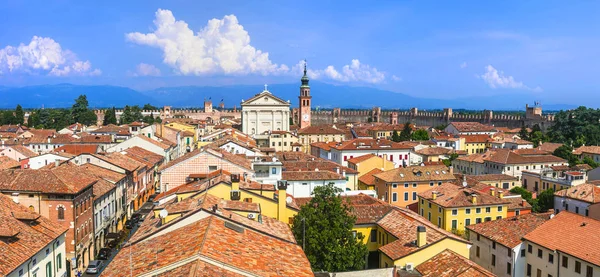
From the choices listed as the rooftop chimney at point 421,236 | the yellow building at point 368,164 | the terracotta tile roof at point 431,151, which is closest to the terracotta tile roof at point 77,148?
the yellow building at point 368,164

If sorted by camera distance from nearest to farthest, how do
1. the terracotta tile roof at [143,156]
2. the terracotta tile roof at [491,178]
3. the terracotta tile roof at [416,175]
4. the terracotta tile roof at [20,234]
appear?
the terracotta tile roof at [20,234]
the terracotta tile roof at [416,175]
the terracotta tile roof at [143,156]
the terracotta tile roof at [491,178]

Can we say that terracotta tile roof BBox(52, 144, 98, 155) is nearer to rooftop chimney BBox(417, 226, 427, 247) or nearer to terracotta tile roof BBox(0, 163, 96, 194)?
terracotta tile roof BBox(0, 163, 96, 194)

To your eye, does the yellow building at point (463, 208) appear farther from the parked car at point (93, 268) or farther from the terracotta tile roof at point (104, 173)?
the terracotta tile roof at point (104, 173)

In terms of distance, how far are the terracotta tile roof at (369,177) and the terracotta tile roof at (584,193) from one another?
13.7 metres

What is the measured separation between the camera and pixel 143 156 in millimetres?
47594

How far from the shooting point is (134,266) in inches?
451

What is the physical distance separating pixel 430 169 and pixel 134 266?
34061mm

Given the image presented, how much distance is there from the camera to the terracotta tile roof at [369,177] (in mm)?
43081

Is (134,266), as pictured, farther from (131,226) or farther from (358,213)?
(131,226)

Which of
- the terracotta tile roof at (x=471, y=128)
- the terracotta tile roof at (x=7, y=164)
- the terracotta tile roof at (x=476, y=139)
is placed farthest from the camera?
the terracotta tile roof at (x=471, y=128)

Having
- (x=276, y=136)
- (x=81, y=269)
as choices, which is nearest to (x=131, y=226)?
(x=81, y=269)

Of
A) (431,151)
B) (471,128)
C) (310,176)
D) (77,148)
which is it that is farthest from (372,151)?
(471,128)

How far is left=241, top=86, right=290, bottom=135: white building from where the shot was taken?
90.6 m

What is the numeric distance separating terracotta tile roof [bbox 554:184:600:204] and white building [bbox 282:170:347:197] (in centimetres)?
1573
